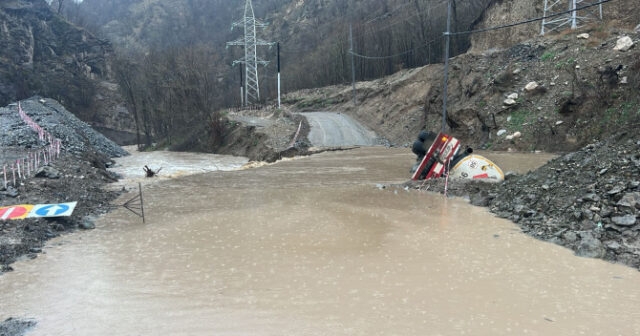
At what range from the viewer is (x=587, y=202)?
9.01 metres

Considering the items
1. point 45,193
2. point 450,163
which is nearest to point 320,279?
point 450,163

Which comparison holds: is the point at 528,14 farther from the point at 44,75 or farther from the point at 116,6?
the point at 116,6

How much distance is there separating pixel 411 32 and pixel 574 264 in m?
47.8

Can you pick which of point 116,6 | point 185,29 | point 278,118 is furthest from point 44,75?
point 116,6

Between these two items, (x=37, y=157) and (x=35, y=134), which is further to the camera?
(x=35, y=134)

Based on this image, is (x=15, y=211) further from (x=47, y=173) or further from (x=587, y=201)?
(x=587, y=201)

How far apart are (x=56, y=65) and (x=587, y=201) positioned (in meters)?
87.7

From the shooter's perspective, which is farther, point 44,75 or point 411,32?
point 44,75

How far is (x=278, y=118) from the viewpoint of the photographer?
139 ft

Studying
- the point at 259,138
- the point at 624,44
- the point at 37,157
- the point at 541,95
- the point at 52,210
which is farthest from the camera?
the point at 259,138

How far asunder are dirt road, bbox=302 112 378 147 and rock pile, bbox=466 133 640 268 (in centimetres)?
2364

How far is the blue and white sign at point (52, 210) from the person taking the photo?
35.3 feet

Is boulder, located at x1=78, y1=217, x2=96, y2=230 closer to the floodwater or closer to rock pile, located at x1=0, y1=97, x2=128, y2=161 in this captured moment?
the floodwater

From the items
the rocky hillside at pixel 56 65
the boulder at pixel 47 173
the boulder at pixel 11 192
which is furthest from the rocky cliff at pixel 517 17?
the rocky hillside at pixel 56 65
